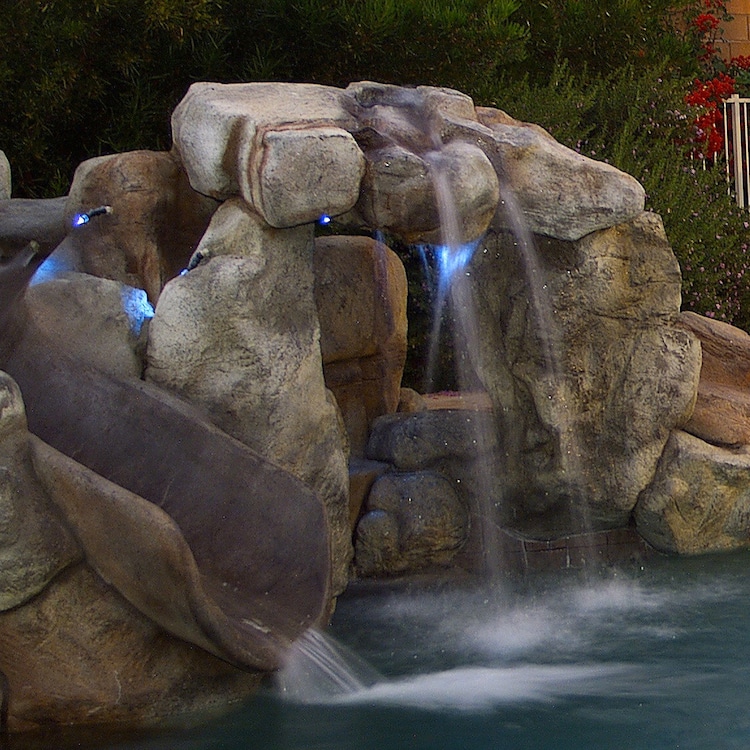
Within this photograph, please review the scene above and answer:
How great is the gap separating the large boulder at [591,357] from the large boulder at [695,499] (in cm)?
6

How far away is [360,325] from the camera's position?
5484 millimetres

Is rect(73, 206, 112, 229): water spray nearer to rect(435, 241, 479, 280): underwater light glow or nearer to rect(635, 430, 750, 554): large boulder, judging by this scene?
rect(435, 241, 479, 280): underwater light glow

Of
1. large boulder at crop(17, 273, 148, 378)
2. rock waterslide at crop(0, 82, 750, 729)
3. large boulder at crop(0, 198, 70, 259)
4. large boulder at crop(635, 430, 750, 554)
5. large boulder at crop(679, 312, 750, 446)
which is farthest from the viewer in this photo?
large boulder at crop(679, 312, 750, 446)

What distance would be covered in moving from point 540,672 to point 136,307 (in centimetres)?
185

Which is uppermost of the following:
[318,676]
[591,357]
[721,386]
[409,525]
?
[591,357]

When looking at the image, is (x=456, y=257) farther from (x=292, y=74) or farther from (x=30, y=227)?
(x=292, y=74)

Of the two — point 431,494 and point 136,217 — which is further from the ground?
point 136,217

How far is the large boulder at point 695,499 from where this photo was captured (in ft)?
16.8

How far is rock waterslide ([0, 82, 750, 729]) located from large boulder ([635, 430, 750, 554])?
0.02 meters

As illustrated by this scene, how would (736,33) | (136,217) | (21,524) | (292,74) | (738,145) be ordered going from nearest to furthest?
(21,524), (136,217), (292,74), (738,145), (736,33)

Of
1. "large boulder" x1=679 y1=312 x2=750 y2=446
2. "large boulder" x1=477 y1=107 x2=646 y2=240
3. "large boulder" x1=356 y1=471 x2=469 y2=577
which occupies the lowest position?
"large boulder" x1=356 y1=471 x2=469 y2=577

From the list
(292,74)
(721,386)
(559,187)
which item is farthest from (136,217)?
(292,74)

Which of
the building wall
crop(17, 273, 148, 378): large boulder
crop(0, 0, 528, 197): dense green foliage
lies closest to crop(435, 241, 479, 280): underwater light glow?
crop(17, 273, 148, 378): large boulder

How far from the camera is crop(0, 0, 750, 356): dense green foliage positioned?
23.2 feet
